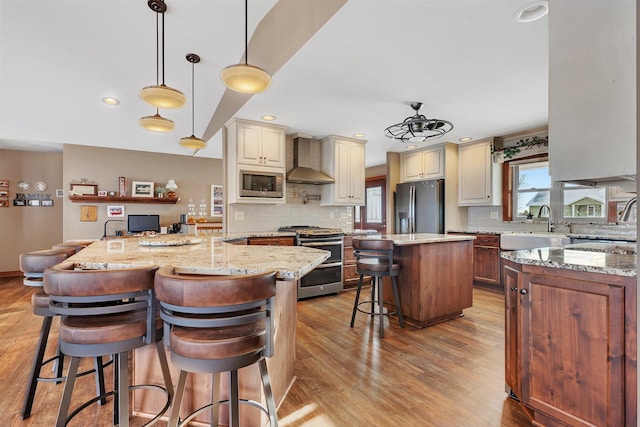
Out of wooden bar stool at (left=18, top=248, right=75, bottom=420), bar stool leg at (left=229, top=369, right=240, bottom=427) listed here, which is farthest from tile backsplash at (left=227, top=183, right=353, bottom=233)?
bar stool leg at (left=229, top=369, right=240, bottom=427)

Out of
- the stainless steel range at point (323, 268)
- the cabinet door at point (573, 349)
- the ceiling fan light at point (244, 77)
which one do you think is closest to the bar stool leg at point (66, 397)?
the ceiling fan light at point (244, 77)

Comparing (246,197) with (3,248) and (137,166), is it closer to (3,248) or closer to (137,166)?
(137,166)

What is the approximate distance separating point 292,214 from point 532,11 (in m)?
3.60

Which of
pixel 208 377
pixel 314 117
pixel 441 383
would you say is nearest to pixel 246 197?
pixel 314 117

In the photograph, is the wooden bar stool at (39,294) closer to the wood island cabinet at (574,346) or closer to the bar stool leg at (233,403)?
the bar stool leg at (233,403)

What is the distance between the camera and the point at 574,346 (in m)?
1.37

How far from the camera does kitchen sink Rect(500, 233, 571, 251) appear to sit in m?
3.65

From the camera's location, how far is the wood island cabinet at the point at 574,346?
1236 mm

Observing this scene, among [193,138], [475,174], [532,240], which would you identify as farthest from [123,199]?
[532,240]

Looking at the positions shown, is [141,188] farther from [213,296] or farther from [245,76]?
[213,296]

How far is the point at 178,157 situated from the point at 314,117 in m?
4.19

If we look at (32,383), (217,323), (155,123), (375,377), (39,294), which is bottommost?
(375,377)

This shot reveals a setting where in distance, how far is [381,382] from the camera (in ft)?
6.47

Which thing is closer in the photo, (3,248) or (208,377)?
(208,377)
